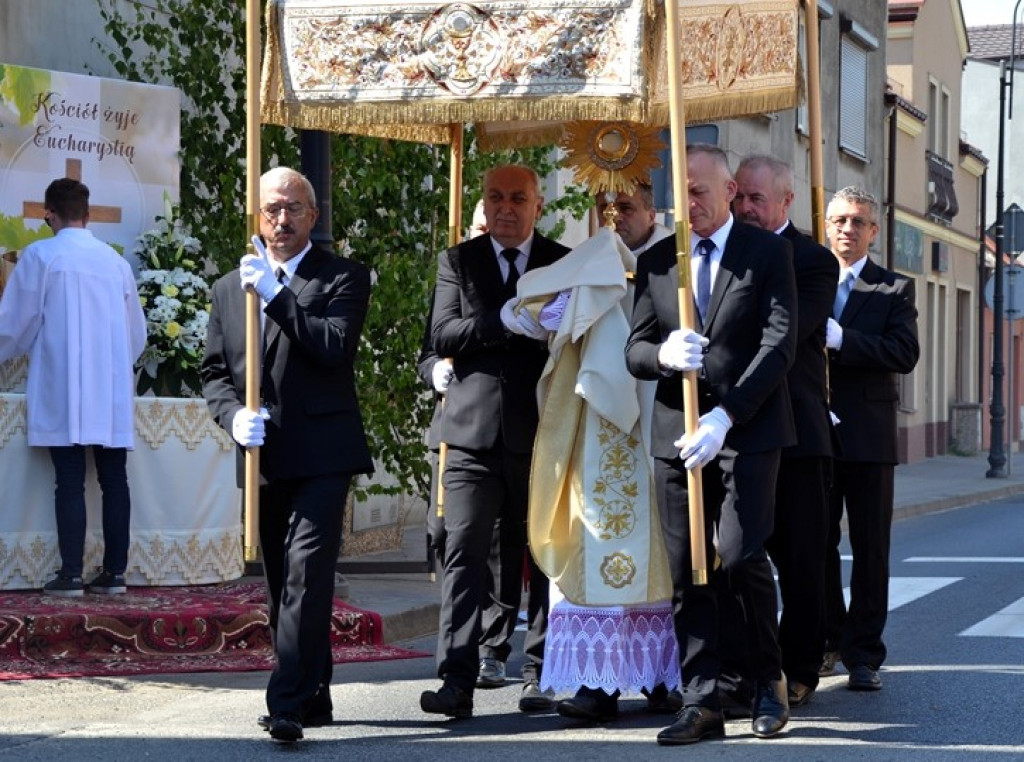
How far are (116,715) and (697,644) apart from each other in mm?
2389

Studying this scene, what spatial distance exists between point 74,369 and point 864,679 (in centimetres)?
418

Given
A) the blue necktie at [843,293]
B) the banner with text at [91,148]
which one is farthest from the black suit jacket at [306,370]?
the banner with text at [91,148]

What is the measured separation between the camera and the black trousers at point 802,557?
770cm

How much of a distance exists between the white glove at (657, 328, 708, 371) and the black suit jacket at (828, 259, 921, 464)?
5.72 feet

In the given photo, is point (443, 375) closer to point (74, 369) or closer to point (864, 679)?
point (864, 679)

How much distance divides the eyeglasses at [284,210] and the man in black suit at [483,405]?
2.67 feet

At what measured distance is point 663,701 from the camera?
7.84 metres

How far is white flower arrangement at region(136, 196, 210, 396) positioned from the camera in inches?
427

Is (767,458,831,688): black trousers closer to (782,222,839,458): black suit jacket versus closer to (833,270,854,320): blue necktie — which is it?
(782,222,839,458): black suit jacket

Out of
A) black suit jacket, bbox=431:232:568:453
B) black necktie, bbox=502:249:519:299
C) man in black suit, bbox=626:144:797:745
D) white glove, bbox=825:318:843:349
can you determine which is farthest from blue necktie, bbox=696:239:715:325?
white glove, bbox=825:318:843:349

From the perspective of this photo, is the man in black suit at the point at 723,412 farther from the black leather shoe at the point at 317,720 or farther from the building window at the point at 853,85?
the building window at the point at 853,85

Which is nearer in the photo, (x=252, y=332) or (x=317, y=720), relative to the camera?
(x=252, y=332)

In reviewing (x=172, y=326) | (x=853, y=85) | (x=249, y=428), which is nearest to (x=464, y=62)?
(x=249, y=428)

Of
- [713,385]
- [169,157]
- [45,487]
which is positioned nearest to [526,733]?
[713,385]
